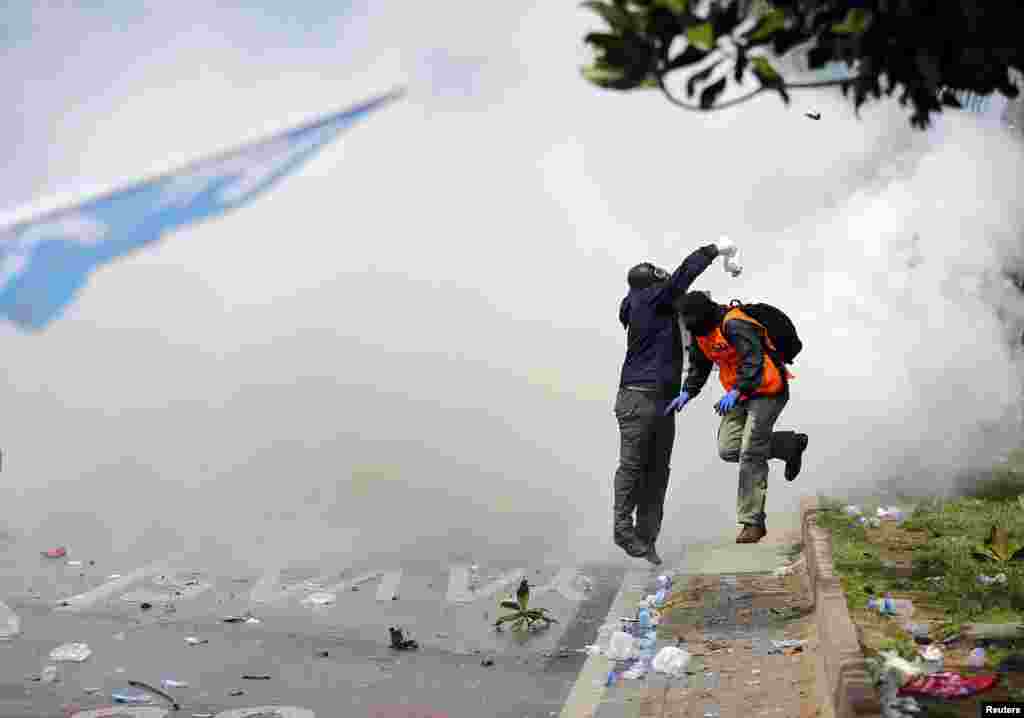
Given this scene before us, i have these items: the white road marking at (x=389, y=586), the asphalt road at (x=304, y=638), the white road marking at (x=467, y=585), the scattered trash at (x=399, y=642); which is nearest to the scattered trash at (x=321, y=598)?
the asphalt road at (x=304, y=638)

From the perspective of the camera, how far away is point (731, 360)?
29.1 ft

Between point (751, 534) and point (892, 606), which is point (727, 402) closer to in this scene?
point (751, 534)

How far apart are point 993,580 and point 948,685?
1982 millimetres

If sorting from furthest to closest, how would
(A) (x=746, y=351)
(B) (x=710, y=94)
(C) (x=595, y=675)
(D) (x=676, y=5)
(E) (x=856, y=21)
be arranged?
(A) (x=746, y=351) → (C) (x=595, y=675) → (B) (x=710, y=94) → (E) (x=856, y=21) → (D) (x=676, y=5)

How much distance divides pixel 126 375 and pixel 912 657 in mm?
11353

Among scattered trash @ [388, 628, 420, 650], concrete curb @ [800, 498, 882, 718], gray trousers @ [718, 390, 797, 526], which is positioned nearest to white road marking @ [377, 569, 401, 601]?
scattered trash @ [388, 628, 420, 650]

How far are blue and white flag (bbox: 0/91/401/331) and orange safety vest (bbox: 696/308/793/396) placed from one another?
3.03 meters

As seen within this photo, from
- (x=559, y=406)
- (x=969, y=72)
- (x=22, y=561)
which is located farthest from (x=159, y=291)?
(x=969, y=72)

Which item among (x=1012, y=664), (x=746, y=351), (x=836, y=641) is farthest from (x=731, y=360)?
(x=1012, y=664)

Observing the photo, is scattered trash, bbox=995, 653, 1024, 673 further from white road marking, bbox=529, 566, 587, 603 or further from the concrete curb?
white road marking, bbox=529, 566, 587, 603

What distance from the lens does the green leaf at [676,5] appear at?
4551 mm

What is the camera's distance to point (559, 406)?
14008 millimetres

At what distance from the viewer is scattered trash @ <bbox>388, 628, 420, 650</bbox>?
26.7 feet

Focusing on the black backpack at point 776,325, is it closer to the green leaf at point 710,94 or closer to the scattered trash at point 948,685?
the scattered trash at point 948,685
